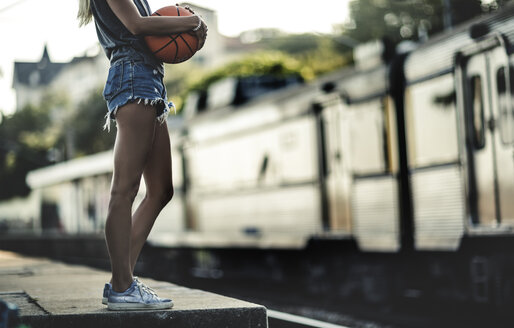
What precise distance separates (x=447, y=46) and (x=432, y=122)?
33.7 inches

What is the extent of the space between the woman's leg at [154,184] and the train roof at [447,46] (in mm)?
5294

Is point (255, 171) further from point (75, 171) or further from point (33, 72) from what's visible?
point (33, 72)

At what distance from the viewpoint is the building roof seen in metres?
122

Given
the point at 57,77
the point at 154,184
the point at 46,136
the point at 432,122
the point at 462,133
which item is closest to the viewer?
the point at 154,184

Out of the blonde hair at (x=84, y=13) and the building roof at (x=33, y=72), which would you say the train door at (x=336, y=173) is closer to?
the blonde hair at (x=84, y=13)

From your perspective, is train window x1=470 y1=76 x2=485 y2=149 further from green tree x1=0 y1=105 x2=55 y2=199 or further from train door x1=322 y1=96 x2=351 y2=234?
green tree x1=0 y1=105 x2=55 y2=199

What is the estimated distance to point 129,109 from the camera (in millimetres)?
4574

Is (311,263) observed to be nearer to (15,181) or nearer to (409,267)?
(409,267)

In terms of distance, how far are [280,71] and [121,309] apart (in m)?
46.3

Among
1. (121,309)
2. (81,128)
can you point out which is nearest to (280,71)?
(81,128)

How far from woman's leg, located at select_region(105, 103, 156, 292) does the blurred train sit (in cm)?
538

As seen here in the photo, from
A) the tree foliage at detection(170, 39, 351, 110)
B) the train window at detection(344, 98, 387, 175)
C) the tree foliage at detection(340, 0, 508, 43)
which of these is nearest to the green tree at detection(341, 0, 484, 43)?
the tree foliage at detection(340, 0, 508, 43)

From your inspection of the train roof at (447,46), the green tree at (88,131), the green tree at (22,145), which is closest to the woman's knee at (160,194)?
the train roof at (447,46)

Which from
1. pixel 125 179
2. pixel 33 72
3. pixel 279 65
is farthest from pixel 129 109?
pixel 33 72
